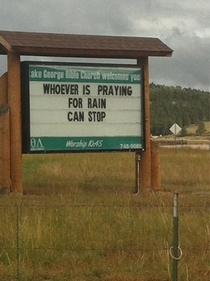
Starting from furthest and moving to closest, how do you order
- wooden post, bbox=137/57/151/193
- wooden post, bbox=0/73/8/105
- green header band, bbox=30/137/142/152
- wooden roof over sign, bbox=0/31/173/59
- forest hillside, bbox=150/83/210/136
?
forest hillside, bbox=150/83/210/136, wooden post, bbox=137/57/151/193, wooden post, bbox=0/73/8/105, green header band, bbox=30/137/142/152, wooden roof over sign, bbox=0/31/173/59

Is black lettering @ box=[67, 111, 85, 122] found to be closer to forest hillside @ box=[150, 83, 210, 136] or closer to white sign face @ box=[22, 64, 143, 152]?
white sign face @ box=[22, 64, 143, 152]

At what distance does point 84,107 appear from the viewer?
Result: 52.0ft

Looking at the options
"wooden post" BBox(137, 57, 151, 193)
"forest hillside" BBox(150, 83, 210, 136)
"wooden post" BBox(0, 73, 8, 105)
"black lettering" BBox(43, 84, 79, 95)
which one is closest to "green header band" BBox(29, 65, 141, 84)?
"black lettering" BBox(43, 84, 79, 95)

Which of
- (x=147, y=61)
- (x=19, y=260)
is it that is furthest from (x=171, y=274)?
(x=147, y=61)

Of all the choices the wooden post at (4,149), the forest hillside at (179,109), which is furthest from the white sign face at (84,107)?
the forest hillside at (179,109)

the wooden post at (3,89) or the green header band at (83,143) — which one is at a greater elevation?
the wooden post at (3,89)

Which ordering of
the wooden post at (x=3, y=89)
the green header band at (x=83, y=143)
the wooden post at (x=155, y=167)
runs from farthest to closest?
1. the wooden post at (x=155, y=167)
2. the wooden post at (x=3, y=89)
3. the green header band at (x=83, y=143)

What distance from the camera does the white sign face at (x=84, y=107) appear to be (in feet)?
50.8

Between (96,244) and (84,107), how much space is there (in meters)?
7.00

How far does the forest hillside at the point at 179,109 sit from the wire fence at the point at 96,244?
125577 mm

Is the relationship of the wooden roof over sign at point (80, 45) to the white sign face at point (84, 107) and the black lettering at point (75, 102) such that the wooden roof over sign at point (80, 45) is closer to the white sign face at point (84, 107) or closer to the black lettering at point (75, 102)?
the white sign face at point (84, 107)

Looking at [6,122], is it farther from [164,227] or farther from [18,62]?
[164,227]

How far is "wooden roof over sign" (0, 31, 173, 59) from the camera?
15.1 m

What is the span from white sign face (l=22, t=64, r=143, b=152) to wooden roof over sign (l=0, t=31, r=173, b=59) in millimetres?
354
